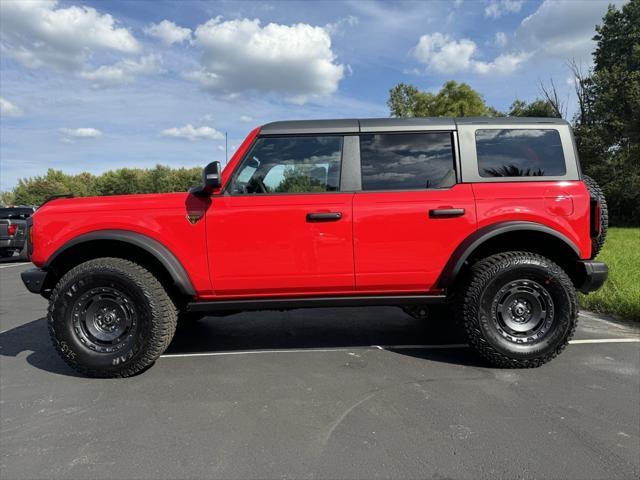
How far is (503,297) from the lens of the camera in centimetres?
346

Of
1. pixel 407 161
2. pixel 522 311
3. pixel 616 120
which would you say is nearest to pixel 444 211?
pixel 407 161

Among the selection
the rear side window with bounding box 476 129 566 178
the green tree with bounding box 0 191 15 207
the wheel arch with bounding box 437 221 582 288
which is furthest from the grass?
the green tree with bounding box 0 191 15 207

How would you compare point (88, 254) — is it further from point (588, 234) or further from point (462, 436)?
point (588, 234)

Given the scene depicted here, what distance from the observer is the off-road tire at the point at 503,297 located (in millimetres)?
3359

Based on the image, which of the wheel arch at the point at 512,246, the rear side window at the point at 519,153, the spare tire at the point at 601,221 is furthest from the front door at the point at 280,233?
the spare tire at the point at 601,221

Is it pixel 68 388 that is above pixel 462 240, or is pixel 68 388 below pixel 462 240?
below

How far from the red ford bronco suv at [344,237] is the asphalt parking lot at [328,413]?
0.36 m

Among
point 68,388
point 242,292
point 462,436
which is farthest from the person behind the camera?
point 242,292

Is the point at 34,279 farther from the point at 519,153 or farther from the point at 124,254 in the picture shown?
the point at 519,153

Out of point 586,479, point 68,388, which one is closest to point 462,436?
point 586,479

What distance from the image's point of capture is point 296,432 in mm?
2525

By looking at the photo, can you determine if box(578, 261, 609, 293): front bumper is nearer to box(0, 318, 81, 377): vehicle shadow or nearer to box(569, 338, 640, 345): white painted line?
box(569, 338, 640, 345): white painted line

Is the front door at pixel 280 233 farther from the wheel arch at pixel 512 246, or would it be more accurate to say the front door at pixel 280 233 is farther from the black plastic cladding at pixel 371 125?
the wheel arch at pixel 512 246

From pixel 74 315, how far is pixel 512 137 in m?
3.79
